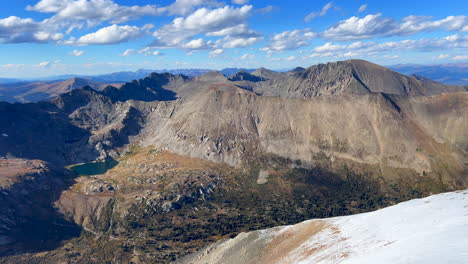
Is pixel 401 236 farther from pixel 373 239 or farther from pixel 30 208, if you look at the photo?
pixel 30 208

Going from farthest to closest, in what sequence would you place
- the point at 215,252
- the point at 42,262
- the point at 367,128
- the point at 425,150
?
the point at 367,128, the point at 425,150, the point at 42,262, the point at 215,252

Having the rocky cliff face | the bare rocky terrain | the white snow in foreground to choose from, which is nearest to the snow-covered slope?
the white snow in foreground

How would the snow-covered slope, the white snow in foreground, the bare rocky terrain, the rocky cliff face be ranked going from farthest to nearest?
the bare rocky terrain < the rocky cliff face < the snow-covered slope < the white snow in foreground

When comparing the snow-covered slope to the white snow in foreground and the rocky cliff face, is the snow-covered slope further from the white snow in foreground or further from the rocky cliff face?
the rocky cliff face

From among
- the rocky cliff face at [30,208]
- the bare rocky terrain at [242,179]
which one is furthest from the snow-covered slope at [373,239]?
the rocky cliff face at [30,208]

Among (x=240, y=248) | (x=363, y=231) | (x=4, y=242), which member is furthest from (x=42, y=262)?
(x=363, y=231)

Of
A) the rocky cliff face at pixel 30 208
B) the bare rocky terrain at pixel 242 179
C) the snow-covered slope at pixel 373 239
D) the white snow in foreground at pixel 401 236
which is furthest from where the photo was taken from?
the bare rocky terrain at pixel 242 179

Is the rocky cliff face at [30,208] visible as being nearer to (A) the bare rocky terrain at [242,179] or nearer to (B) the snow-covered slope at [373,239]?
(A) the bare rocky terrain at [242,179]

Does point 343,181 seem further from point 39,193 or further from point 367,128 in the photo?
point 39,193
